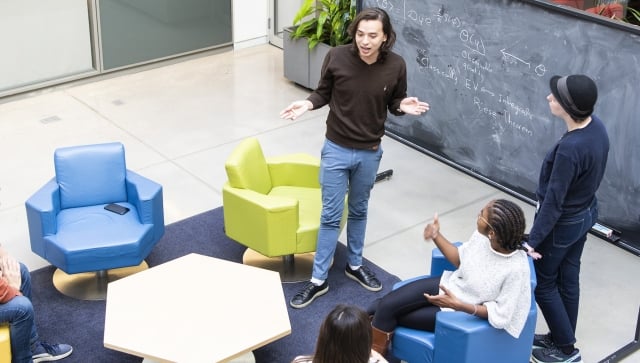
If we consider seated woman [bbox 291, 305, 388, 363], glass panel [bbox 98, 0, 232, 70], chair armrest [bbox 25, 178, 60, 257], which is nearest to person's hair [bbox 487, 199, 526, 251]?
seated woman [bbox 291, 305, 388, 363]

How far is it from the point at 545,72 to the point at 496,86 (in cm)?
48

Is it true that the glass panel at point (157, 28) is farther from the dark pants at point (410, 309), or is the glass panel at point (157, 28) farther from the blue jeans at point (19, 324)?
the dark pants at point (410, 309)

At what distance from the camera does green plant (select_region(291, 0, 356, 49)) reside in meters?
8.39

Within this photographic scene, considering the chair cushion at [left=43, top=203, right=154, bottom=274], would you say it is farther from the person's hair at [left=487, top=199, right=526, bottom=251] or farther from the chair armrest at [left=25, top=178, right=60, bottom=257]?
the person's hair at [left=487, top=199, right=526, bottom=251]

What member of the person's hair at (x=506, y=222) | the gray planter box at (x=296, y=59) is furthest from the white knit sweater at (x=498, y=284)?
the gray planter box at (x=296, y=59)

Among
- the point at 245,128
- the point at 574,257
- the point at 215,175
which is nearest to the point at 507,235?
the point at 574,257

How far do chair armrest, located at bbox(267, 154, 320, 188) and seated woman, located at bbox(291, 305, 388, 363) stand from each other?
104 inches

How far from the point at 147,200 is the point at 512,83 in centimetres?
287

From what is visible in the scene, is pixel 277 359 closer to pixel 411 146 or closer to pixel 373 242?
pixel 373 242

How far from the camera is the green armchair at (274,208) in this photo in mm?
5539

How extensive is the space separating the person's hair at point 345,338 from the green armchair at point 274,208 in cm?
205

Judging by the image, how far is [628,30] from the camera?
5.84m

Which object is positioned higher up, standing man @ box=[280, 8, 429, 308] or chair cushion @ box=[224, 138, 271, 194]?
standing man @ box=[280, 8, 429, 308]

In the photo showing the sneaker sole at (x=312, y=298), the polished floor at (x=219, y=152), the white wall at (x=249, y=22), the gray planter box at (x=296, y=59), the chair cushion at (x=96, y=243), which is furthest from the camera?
the white wall at (x=249, y=22)
